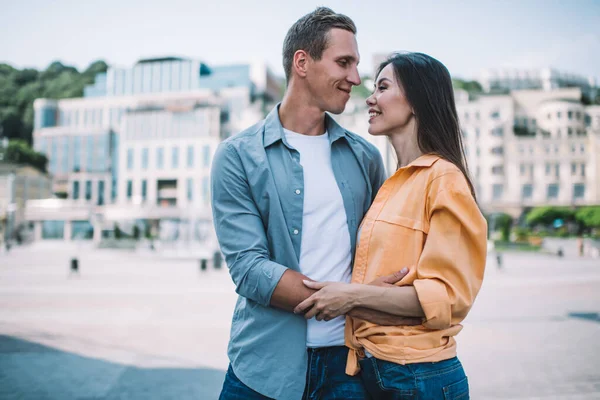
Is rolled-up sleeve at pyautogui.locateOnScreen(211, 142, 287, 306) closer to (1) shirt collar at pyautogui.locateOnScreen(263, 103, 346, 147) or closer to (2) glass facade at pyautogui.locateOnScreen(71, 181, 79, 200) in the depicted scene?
(1) shirt collar at pyautogui.locateOnScreen(263, 103, 346, 147)

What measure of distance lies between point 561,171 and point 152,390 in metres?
73.1

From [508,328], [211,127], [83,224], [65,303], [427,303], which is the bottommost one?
[83,224]

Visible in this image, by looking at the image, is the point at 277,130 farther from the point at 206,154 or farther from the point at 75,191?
Result: the point at 75,191

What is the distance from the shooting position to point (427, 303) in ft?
5.25

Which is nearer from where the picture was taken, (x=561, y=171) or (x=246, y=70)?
(x=561, y=171)

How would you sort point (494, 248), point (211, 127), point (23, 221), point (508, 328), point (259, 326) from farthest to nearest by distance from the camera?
point (211, 127), point (23, 221), point (494, 248), point (508, 328), point (259, 326)

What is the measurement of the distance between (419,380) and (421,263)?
0.42 metres

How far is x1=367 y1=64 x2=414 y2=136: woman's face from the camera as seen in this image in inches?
77.1

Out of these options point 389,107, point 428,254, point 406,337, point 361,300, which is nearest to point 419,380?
point 406,337

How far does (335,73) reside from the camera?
212 centimetres

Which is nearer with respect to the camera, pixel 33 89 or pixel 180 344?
pixel 180 344

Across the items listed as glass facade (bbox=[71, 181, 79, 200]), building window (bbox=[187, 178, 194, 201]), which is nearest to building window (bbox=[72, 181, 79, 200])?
glass facade (bbox=[71, 181, 79, 200])

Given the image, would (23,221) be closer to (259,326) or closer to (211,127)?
(211,127)

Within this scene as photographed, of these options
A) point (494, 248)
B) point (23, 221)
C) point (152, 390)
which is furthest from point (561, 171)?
point (23, 221)
